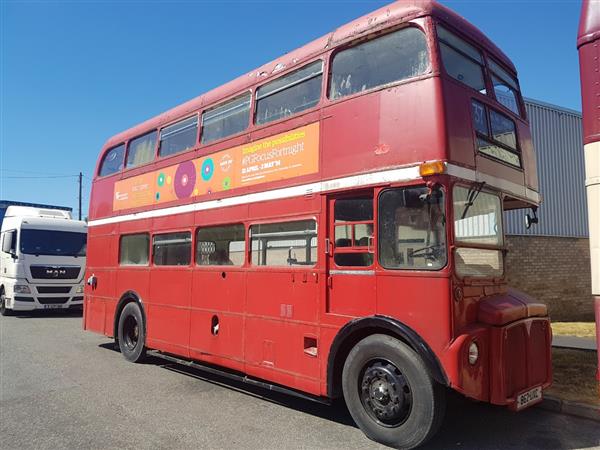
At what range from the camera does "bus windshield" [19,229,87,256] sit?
14.9 metres

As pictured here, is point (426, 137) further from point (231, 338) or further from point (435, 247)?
point (231, 338)

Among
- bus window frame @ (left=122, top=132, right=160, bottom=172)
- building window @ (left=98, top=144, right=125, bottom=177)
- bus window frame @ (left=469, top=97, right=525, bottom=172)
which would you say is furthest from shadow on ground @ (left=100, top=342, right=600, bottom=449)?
building window @ (left=98, top=144, right=125, bottom=177)

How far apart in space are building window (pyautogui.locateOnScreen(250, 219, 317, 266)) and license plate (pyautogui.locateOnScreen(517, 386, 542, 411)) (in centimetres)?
239

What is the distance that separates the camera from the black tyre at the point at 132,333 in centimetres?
834

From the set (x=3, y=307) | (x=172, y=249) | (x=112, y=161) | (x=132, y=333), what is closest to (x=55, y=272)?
(x=3, y=307)

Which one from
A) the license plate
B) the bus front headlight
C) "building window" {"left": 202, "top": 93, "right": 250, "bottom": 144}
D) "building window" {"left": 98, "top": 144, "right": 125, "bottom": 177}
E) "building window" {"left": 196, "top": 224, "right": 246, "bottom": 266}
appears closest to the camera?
the license plate

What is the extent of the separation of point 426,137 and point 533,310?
2.11 meters

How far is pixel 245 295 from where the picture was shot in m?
6.20

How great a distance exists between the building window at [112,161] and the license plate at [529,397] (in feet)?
→ 25.8

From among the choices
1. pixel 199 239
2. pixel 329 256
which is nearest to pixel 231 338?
pixel 199 239

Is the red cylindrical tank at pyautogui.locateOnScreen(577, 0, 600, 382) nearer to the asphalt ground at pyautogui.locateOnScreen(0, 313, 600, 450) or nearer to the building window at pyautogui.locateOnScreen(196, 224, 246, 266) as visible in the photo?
the asphalt ground at pyautogui.locateOnScreen(0, 313, 600, 450)

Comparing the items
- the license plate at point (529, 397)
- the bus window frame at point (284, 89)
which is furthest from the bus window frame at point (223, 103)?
the license plate at point (529, 397)

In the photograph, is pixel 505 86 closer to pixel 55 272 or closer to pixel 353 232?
pixel 353 232

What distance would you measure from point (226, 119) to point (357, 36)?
2.47 m
